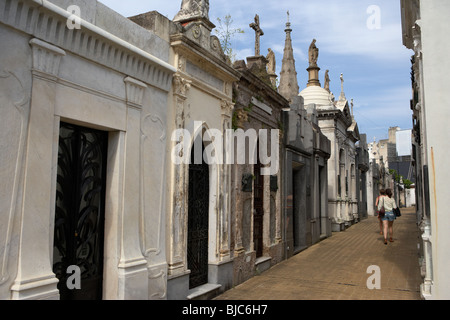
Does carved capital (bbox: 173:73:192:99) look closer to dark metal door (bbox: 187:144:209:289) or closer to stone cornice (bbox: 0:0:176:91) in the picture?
stone cornice (bbox: 0:0:176:91)

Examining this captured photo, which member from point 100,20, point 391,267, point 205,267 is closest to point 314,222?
point 391,267

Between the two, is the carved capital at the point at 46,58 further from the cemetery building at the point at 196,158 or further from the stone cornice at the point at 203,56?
the stone cornice at the point at 203,56

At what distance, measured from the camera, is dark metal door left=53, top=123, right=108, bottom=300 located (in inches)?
163

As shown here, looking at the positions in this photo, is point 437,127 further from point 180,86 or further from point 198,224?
point 198,224

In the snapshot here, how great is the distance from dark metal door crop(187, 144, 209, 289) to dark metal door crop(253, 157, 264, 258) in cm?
199

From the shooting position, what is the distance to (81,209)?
14.4 ft

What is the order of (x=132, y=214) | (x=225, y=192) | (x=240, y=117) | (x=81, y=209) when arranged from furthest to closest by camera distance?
(x=240, y=117) → (x=225, y=192) → (x=132, y=214) → (x=81, y=209)

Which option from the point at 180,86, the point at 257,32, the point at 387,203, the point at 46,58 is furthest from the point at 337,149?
the point at 46,58

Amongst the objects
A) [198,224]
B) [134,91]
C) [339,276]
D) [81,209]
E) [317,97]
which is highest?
[317,97]

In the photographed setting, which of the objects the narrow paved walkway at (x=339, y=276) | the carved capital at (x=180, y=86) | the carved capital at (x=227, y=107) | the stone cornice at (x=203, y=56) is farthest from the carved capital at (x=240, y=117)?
the narrow paved walkway at (x=339, y=276)

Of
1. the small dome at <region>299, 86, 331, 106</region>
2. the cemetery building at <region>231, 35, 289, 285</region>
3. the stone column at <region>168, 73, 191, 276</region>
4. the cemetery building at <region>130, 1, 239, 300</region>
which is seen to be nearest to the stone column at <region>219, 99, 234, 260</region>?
the cemetery building at <region>130, 1, 239, 300</region>

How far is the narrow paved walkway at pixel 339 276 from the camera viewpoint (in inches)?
254

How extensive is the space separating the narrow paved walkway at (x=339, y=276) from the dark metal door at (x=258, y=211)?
2.08ft

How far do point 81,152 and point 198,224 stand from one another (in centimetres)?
257
